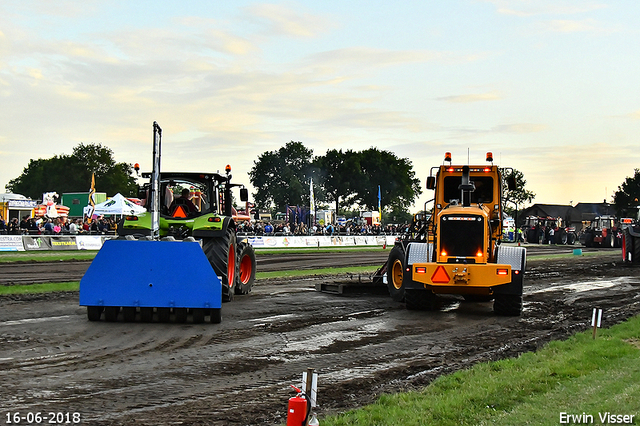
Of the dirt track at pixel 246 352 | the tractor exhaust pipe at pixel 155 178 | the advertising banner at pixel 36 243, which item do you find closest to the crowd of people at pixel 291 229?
the advertising banner at pixel 36 243

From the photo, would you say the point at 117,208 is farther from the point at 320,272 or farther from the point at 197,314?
the point at 197,314

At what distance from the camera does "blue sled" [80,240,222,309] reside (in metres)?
10.7

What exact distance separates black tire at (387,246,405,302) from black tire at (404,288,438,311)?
1.09 meters

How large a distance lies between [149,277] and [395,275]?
600 centimetres

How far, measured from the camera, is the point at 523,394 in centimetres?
666

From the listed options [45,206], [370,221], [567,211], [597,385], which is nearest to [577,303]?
[597,385]

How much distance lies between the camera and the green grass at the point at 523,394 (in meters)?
5.75

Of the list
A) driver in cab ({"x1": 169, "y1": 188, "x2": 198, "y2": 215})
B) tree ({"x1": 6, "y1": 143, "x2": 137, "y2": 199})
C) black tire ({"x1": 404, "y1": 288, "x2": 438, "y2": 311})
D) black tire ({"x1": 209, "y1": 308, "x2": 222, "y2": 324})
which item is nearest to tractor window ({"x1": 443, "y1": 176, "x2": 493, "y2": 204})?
black tire ({"x1": 404, "y1": 288, "x2": 438, "y2": 311})

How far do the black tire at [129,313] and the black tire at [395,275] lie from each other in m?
5.88

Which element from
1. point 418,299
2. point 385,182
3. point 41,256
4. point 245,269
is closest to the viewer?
point 418,299

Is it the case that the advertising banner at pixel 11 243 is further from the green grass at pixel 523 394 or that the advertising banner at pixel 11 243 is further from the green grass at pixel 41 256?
the green grass at pixel 523 394

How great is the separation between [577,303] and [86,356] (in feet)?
36.3

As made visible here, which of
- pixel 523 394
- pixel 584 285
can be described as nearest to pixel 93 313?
pixel 523 394

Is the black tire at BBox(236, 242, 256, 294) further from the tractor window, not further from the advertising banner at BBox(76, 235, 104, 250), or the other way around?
the advertising banner at BBox(76, 235, 104, 250)
